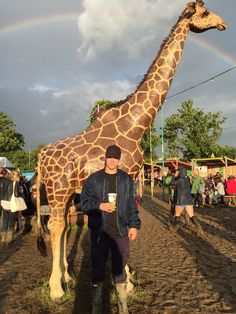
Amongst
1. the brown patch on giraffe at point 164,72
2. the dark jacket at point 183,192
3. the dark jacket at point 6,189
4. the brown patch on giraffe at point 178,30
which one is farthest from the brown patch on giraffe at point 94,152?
the dark jacket at point 183,192

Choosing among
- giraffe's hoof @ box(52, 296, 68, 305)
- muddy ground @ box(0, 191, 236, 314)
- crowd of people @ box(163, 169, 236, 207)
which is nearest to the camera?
muddy ground @ box(0, 191, 236, 314)

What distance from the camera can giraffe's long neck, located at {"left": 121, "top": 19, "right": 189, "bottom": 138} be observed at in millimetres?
5809

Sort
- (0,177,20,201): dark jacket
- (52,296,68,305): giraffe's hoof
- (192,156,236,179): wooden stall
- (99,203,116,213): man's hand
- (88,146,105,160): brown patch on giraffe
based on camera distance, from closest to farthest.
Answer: (99,203,116,213): man's hand → (52,296,68,305): giraffe's hoof → (88,146,105,160): brown patch on giraffe → (0,177,20,201): dark jacket → (192,156,236,179): wooden stall

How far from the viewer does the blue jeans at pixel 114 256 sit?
417cm

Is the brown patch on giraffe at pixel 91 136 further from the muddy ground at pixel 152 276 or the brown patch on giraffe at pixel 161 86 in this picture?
the muddy ground at pixel 152 276

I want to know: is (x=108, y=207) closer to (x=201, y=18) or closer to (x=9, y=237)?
(x=201, y=18)

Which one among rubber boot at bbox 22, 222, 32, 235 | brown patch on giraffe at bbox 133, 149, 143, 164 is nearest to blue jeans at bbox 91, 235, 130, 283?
brown patch on giraffe at bbox 133, 149, 143, 164

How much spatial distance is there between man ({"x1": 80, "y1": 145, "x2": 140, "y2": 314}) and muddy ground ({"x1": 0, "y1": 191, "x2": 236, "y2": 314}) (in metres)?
0.69

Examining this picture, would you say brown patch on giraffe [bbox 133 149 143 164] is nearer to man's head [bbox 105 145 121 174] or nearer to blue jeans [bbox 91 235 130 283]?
man's head [bbox 105 145 121 174]

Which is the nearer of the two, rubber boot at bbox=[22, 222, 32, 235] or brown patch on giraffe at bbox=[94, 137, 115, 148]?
brown patch on giraffe at bbox=[94, 137, 115, 148]

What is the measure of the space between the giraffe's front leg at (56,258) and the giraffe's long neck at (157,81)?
187 cm

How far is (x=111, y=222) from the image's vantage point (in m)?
4.12

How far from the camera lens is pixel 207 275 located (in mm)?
6070

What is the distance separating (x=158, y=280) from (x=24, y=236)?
569 cm
